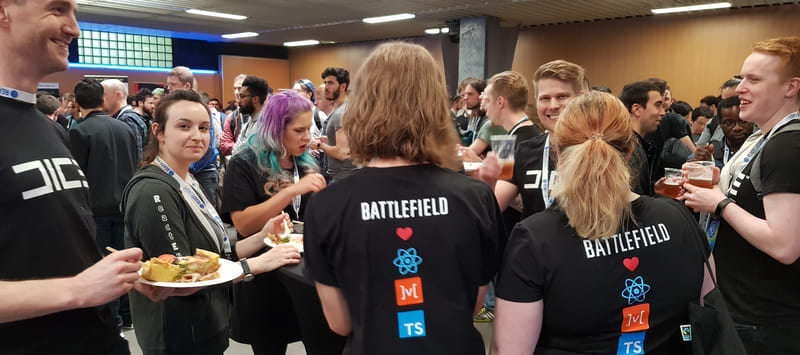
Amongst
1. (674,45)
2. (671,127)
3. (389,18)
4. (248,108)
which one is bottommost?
(671,127)

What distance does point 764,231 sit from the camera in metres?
1.73

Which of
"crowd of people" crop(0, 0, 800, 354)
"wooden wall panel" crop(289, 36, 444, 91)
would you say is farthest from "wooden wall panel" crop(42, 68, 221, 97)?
"crowd of people" crop(0, 0, 800, 354)

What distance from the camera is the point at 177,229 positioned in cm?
181

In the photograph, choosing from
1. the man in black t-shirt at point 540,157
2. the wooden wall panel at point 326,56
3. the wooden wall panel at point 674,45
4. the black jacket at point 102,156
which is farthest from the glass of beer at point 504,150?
the wooden wall panel at point 326,56

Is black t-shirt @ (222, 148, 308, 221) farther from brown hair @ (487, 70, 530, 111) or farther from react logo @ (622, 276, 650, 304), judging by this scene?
brown hair @ (487, 70, 530, 111)

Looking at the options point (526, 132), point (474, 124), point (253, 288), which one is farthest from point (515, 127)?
point (474, 124)

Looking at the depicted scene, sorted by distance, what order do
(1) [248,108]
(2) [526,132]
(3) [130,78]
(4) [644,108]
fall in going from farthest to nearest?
(3) [130,78] → (1) [248,108] → (4) [644,108] → (2) [526,132]

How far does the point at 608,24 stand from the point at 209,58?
41.1ft

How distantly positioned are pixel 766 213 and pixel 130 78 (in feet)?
56.6

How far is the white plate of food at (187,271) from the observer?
63.3 inches

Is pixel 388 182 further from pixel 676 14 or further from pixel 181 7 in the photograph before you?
pixel 676 14

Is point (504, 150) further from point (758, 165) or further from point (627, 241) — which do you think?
point (758, 165)

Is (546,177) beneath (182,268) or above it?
above

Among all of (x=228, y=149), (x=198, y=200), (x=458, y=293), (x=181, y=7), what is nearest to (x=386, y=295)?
(x=458, y=293)
